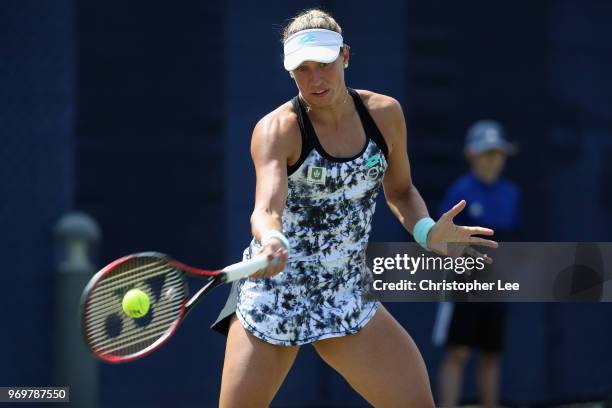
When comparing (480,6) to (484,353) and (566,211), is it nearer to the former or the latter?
(566,211)

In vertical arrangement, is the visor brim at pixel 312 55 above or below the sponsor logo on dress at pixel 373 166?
above

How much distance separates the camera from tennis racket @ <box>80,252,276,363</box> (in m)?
3.39

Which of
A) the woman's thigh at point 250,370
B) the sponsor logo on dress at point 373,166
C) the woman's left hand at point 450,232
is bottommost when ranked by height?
the woman's thigh at point 250,370

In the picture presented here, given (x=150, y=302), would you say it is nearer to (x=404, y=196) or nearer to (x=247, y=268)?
(x=247, y=268)

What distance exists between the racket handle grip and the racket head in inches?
8.7

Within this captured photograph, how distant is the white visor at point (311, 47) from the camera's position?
11.8 ft

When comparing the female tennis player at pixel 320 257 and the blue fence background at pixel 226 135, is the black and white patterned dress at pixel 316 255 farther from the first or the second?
the blue fence background at pixel 226 135

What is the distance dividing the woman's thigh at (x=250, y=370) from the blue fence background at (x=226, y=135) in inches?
83.2

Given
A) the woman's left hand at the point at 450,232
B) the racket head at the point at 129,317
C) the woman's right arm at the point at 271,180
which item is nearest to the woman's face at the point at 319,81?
the woman's right arm at the point at 271,180

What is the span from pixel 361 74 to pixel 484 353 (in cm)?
149

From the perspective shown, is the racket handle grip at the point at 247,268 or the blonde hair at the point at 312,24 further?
the blonde hair at the point at 312,24

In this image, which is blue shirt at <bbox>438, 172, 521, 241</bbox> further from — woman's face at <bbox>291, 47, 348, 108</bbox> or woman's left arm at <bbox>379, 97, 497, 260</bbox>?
woman's face at <bbox>291, 47, 348, 108</bbox>

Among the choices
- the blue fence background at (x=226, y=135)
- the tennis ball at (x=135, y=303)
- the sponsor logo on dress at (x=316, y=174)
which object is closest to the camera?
the tennis ball at (x=135, y=303)

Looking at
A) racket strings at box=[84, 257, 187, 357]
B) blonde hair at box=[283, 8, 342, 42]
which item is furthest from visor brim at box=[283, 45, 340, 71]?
racket strings at box=[84, 257, 187, 357]
